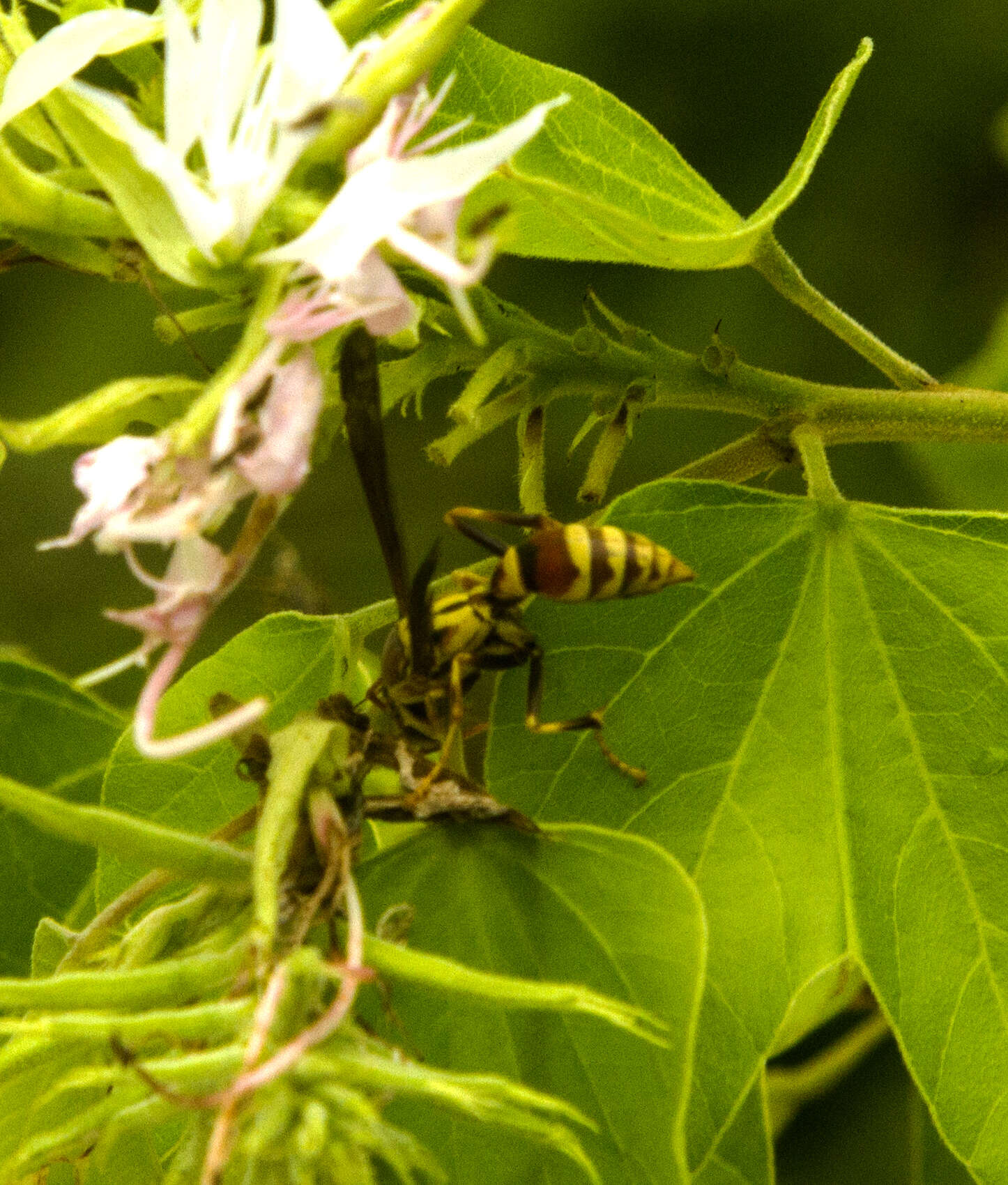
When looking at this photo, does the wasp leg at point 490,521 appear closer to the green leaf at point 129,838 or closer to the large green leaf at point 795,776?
the large green leaf at point 795,776

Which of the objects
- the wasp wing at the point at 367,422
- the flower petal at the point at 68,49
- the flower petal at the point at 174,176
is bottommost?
the wasp wing at the point at 367,422

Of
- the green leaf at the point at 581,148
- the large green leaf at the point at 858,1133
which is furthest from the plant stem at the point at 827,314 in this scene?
the large green leaf at the point at 858,1133


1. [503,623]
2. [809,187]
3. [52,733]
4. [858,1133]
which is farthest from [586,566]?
[809,187]

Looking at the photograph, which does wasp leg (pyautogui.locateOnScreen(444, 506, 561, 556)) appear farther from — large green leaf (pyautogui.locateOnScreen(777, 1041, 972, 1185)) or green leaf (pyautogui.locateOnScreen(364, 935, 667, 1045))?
large green leaf (pyautogui.locateOnScreen(777, 1041, 972, 1185))

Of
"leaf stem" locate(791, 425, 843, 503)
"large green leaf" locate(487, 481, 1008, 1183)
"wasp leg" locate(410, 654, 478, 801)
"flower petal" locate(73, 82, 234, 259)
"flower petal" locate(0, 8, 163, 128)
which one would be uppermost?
"flower petal" locate(0, 8, 163, 128)

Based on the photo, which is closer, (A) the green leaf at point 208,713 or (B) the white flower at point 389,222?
(B) the white flower at point 389,222

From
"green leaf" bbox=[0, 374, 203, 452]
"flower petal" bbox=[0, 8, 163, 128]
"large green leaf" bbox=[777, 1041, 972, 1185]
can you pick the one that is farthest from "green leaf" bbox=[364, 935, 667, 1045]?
"large green leaf" bbox=[777, 1041, 972, 1185]

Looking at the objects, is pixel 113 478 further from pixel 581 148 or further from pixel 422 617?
pixel 581 148
